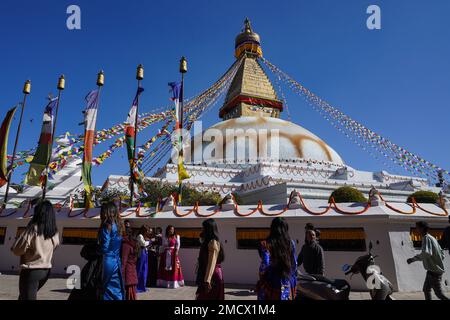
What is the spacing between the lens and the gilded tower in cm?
4771

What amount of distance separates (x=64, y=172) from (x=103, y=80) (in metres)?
12.1

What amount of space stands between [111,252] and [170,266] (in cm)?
508

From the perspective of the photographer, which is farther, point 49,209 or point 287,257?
point 49,209

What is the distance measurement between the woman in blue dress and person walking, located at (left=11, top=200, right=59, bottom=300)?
74 cm

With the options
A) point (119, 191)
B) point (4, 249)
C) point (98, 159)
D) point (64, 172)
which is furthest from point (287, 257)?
point (64, 172)

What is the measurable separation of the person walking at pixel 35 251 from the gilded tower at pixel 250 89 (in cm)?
4355

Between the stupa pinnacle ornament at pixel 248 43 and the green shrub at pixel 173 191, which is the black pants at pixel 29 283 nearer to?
the green shrub at pixel 173 191

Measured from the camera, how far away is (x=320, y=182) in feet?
84.4

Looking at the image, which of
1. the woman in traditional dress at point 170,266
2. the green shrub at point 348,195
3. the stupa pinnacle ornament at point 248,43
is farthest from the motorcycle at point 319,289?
the stupa pinnacle ornament at point 248,43

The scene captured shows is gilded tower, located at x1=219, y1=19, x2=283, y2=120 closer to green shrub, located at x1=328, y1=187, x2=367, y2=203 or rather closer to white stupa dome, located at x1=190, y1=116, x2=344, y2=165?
white stupa dome, located at x1=190, y1=116, x2=344, y2=165

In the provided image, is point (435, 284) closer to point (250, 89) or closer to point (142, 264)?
point (142, 264)

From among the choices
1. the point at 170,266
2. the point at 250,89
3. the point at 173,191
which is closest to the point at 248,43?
the point at 250,89

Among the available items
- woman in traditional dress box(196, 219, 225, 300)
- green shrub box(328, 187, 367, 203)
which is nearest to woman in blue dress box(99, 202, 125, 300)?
woman in traditional dress box(196, 219, 225, 300)
